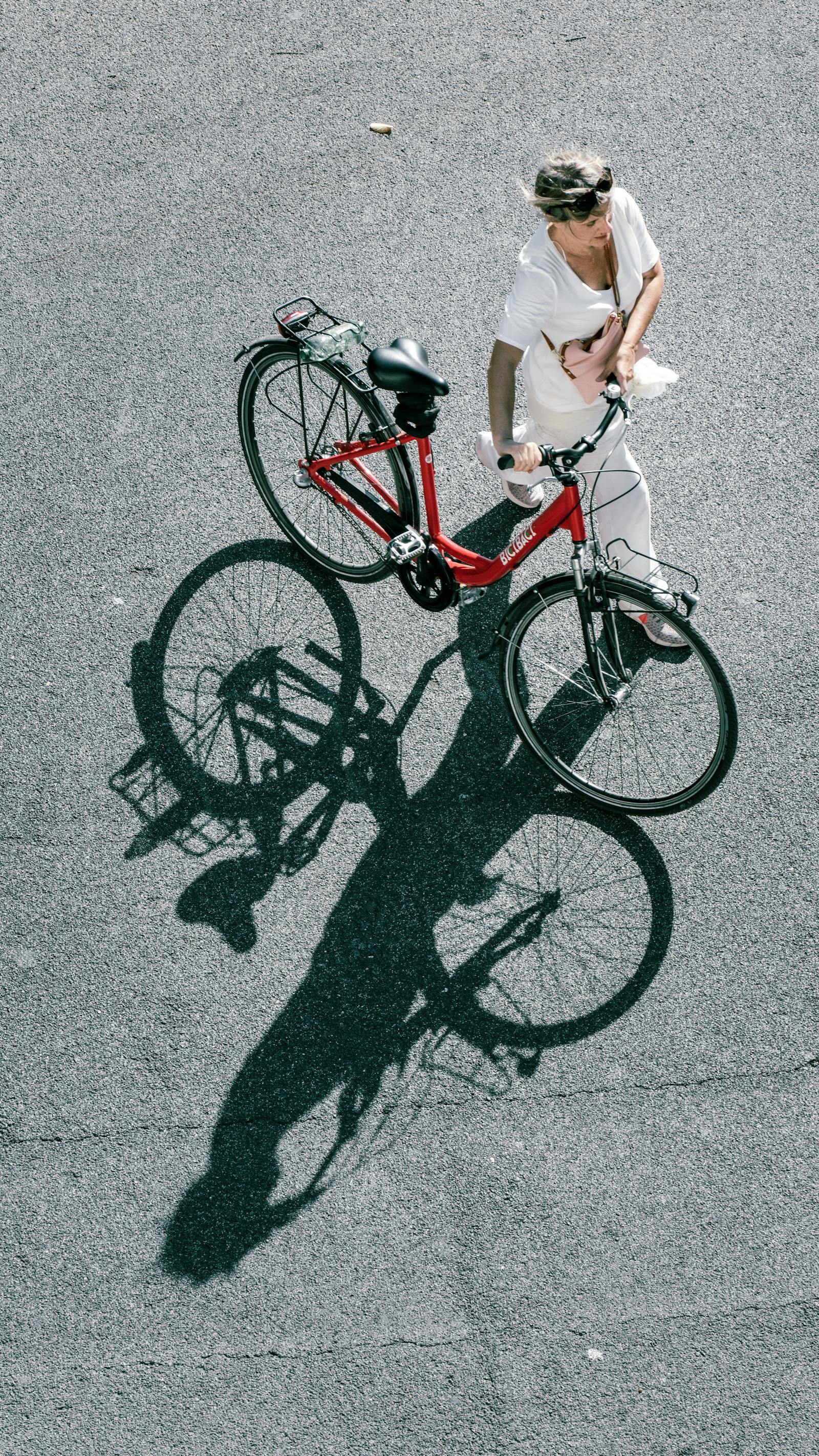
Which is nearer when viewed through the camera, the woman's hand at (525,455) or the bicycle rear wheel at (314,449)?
the woman's hand at (525,455)

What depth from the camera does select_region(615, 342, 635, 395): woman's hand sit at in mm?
3900

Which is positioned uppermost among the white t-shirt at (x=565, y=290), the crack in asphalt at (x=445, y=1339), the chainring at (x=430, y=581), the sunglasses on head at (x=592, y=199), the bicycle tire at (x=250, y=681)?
the sunglasses on head at (x=592, y=199)

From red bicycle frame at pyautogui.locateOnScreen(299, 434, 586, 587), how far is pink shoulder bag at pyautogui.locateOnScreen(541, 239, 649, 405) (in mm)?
406

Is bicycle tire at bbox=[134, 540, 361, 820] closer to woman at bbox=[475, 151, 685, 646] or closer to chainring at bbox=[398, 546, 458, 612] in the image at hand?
chainring at bbox=[398, 546, 458, 612]

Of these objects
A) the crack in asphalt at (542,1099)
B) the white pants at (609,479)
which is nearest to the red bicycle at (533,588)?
the white pants at (609,479)

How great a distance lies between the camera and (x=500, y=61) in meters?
6.28

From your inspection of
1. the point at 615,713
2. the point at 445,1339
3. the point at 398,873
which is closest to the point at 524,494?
the point at 615,713

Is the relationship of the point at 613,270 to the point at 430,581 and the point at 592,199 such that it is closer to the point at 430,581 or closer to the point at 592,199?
the point at 592,199

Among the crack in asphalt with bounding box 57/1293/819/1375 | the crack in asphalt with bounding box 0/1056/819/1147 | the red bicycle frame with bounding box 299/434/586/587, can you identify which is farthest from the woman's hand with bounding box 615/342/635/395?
the crack in asphalt with bounding box 57/1293/819/1375

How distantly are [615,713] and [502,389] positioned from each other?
54.6 inches

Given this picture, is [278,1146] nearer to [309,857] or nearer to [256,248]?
[309,857]

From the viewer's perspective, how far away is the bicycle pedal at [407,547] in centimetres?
444

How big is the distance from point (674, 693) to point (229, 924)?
6.28ft

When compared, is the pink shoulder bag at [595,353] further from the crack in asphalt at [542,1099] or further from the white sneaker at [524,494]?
the crack in asphalt at [542,1099]
